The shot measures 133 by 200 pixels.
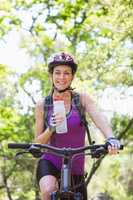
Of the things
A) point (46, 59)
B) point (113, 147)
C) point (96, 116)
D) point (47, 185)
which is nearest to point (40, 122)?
point (96, 116)

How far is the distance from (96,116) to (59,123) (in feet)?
1.16

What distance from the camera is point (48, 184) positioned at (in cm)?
380

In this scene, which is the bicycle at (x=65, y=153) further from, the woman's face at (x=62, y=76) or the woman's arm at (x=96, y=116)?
the woman's face at (x=62, y=76)

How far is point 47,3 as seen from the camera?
22.7 m

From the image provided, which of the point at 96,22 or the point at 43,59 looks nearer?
the point at 96,22

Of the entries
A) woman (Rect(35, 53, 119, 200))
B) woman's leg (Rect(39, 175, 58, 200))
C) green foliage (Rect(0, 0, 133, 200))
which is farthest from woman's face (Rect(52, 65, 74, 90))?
green foliage (Rect(0, 0, 133, 200))

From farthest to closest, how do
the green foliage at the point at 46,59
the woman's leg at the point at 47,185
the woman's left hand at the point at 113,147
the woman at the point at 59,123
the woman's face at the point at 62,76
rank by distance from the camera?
the green foliage at the point at 46,59, the woman's face at the point at 62,76, the woman at the point at 59,123, the woman's leg at the point at 47,185, the woman's left hand at the point at 113,147

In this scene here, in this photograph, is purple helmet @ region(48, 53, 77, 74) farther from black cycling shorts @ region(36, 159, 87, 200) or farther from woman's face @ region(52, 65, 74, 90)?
black cycling shorts @ region(36, 159, 87, 200)

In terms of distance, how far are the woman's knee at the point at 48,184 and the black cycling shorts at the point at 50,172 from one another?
0.22ft

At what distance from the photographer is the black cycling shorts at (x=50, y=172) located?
3969mm

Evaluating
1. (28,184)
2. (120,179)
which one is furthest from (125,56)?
(120,179)

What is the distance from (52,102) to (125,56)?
39.7 feet

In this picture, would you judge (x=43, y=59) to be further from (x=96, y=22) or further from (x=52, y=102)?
(x=52, y=102)

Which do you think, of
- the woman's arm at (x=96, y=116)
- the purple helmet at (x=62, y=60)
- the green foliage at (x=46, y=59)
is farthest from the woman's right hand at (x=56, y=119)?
the green foliage at (x=46, y=59)
